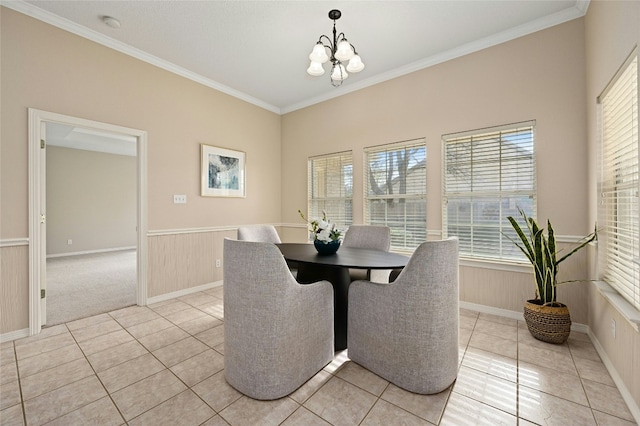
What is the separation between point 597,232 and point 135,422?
3.42 m

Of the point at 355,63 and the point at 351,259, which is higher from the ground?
the point at 355,63

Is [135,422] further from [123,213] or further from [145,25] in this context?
[123,213]

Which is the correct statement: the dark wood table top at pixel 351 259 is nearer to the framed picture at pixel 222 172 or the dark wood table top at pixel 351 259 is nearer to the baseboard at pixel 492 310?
the baseboard at pixel 492 310

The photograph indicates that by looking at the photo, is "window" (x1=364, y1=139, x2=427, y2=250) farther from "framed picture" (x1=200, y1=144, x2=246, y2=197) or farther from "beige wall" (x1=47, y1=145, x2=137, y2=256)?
"beige wall" (x1=47, y1=145, x2=137, y2=256)

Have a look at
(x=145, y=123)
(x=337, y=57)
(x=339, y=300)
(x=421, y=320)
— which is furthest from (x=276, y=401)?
(x=145, y=123)

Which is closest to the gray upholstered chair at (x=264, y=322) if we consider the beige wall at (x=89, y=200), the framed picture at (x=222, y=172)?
the framed picture at (x=222, y=172)

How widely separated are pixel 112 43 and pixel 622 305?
4815mm

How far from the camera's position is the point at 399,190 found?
3572 mm

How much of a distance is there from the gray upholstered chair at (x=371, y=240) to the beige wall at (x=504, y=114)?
824mm

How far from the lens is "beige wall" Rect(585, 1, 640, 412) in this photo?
5.06ft

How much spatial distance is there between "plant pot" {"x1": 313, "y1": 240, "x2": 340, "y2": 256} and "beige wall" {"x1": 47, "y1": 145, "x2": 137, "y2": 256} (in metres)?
7.22

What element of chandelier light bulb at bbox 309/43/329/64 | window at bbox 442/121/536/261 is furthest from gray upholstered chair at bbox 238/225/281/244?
window at bbox 442/121/536/261

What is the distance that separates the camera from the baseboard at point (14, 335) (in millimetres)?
2344

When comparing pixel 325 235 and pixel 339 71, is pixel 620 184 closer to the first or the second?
pixel 325 235
